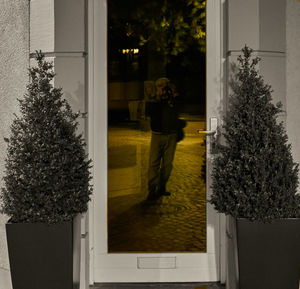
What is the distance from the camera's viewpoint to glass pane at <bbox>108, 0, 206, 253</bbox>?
156 inches

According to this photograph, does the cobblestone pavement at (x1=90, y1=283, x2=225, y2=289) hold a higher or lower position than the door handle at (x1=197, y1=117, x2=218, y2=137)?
lower

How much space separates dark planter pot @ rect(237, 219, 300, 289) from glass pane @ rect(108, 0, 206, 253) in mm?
903

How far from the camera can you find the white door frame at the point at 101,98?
392cm

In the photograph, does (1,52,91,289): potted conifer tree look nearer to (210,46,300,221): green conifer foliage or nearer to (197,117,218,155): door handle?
(210,46,300,221): green conifer foliage

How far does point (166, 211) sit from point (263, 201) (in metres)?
1.14

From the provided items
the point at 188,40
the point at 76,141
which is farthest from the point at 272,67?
the point at 76,141

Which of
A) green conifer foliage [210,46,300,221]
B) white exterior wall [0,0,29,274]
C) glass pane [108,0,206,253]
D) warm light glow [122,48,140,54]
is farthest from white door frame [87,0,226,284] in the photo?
green conifer foliage [210,46,300,221]

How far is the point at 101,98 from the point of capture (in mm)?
3957

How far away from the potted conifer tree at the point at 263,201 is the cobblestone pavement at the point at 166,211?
33.7 inches

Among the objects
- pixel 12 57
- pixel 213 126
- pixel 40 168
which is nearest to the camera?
pixel 40 168

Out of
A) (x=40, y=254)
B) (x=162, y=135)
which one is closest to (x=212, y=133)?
(x=162, y=135)

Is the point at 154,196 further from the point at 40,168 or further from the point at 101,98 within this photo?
the point at 40,168

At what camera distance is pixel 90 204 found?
12.9ft

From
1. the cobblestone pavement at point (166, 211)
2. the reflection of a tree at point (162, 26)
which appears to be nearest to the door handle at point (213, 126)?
the cobblestone pavement at point (166, 211)
